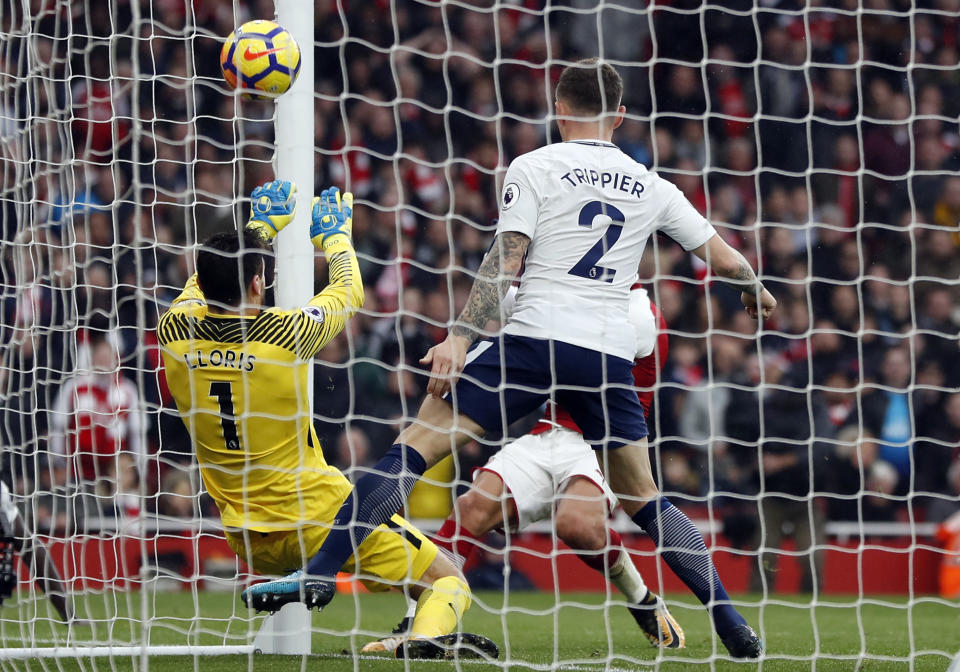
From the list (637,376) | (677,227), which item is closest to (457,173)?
(637,376)

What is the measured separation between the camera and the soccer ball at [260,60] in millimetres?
4582

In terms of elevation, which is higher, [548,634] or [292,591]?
[292,591]

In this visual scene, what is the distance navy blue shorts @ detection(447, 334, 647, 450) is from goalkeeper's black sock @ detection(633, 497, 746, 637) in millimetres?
523

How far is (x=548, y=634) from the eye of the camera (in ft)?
20.3

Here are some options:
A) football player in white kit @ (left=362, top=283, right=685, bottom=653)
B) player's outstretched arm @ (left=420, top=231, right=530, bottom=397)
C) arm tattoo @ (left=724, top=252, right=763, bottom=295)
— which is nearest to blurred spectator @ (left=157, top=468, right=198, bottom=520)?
football player in white kit @ (left=362, top=283, right=685, bottom=653)

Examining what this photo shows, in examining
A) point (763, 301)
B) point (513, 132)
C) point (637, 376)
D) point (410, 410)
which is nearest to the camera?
point (763, 301)

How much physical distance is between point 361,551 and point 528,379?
2.87 feet

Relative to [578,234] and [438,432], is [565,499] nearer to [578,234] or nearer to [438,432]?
[438,432]

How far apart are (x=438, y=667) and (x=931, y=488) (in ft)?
20.3

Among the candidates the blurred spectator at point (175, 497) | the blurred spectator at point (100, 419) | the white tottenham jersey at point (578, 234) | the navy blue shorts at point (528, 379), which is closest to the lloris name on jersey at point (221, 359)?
the navy blue shorts at point (528, 379)

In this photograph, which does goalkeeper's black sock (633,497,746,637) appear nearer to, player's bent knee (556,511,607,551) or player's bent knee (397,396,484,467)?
player's bent knee (556,511,607,551)

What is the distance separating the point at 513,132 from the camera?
10094mm

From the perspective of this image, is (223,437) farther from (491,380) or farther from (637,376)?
(637,376)

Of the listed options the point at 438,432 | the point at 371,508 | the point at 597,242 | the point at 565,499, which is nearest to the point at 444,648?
the point at 371,508
